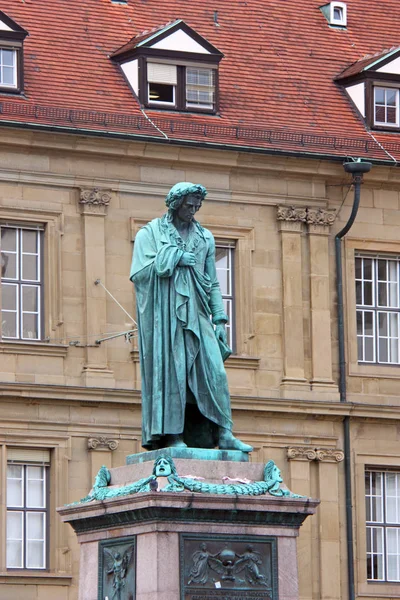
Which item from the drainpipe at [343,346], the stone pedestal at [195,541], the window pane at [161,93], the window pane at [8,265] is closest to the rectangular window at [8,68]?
the window pane at [161,93]

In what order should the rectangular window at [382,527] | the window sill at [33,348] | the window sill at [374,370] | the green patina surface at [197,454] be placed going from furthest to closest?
the window sill at [374,370] → the rectangular window at [382,527] → the window sill at [33,348] → the green patina surface at [197,454]

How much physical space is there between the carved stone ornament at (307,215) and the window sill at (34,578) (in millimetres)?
7324

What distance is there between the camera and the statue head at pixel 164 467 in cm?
2039

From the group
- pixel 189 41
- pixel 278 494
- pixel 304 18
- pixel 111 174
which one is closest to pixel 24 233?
pixel 111 174

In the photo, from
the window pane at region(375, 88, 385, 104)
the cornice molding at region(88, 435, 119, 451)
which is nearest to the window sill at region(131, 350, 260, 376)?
the cornice molding at region(88, 435, 119, 451)

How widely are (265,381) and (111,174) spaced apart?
4.20 m

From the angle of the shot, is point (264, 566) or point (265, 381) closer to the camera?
point (264, 566)

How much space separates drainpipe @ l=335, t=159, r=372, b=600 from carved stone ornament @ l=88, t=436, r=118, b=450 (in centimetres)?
414

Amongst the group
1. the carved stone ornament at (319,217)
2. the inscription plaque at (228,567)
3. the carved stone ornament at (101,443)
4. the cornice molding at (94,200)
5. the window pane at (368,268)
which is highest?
the carved stone ornament at (319,217)

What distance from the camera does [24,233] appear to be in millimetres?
39188

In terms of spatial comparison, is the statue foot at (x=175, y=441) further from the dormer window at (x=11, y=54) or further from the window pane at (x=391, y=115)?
A: the window pane at (x=391, y=115)

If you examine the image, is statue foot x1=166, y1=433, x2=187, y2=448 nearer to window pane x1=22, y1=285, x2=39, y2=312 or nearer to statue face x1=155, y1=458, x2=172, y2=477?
statue face x1=155, y1=458, x2=172, y2=477

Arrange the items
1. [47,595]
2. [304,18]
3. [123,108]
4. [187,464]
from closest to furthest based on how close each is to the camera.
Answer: [187,464], [47,595], [123,108], [304,18]

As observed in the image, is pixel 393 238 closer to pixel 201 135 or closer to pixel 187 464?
pixel 201 135
